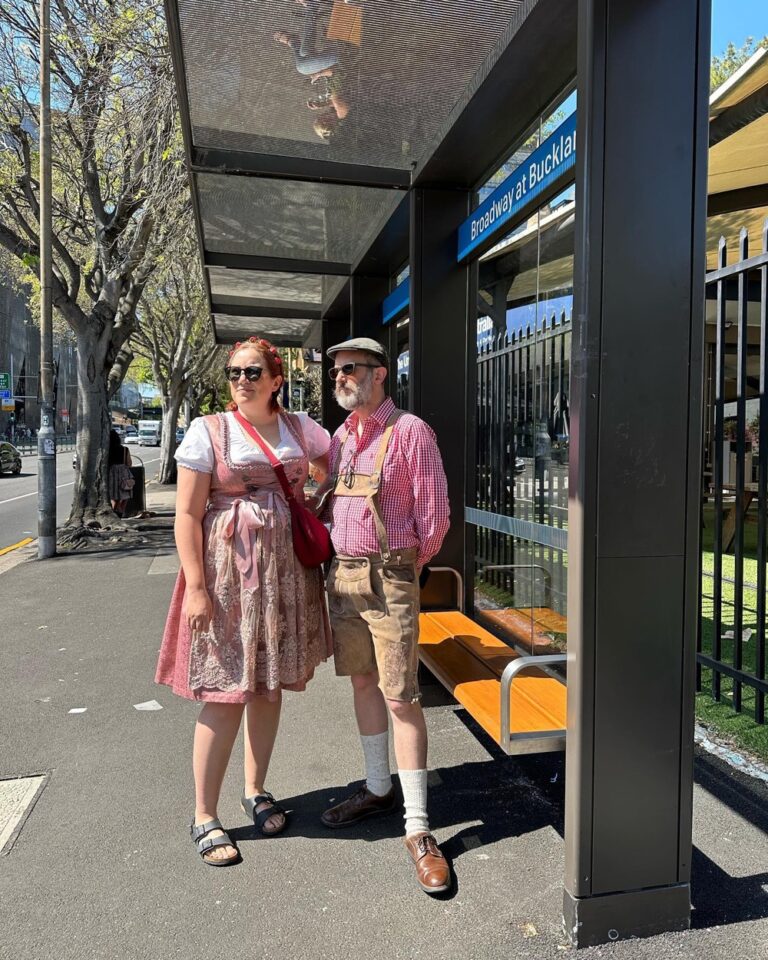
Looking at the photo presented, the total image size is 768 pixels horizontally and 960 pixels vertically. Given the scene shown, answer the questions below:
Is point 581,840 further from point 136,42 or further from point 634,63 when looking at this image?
point 136,42

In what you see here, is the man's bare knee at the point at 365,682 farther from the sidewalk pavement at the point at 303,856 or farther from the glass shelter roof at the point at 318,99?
the glass shelter roof at the point at 318,99

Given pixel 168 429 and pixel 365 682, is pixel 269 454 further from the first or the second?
pixel 168 429

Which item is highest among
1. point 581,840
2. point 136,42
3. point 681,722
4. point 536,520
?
point 136,42

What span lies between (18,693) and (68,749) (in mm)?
1092

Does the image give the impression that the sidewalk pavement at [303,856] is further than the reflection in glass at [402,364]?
No

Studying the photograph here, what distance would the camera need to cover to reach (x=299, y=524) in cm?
290

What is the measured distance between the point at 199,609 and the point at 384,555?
2.34ft

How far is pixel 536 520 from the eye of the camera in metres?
4.52

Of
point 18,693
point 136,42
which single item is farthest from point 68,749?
point 136,42

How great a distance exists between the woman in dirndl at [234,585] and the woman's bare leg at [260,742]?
0.15 ft

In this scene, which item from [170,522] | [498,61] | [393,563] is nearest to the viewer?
[393,563]

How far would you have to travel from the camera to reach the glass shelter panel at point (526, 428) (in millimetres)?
4219

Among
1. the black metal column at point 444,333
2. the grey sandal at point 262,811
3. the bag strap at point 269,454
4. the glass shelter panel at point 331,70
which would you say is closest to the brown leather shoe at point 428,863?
the grey sandal at point 262,811

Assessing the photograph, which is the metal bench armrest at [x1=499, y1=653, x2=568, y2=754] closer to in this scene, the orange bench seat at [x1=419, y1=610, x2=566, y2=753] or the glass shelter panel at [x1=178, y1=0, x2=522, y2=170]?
the orange bench seat at [x1=419, y1=610, x2=566, y2=753]
